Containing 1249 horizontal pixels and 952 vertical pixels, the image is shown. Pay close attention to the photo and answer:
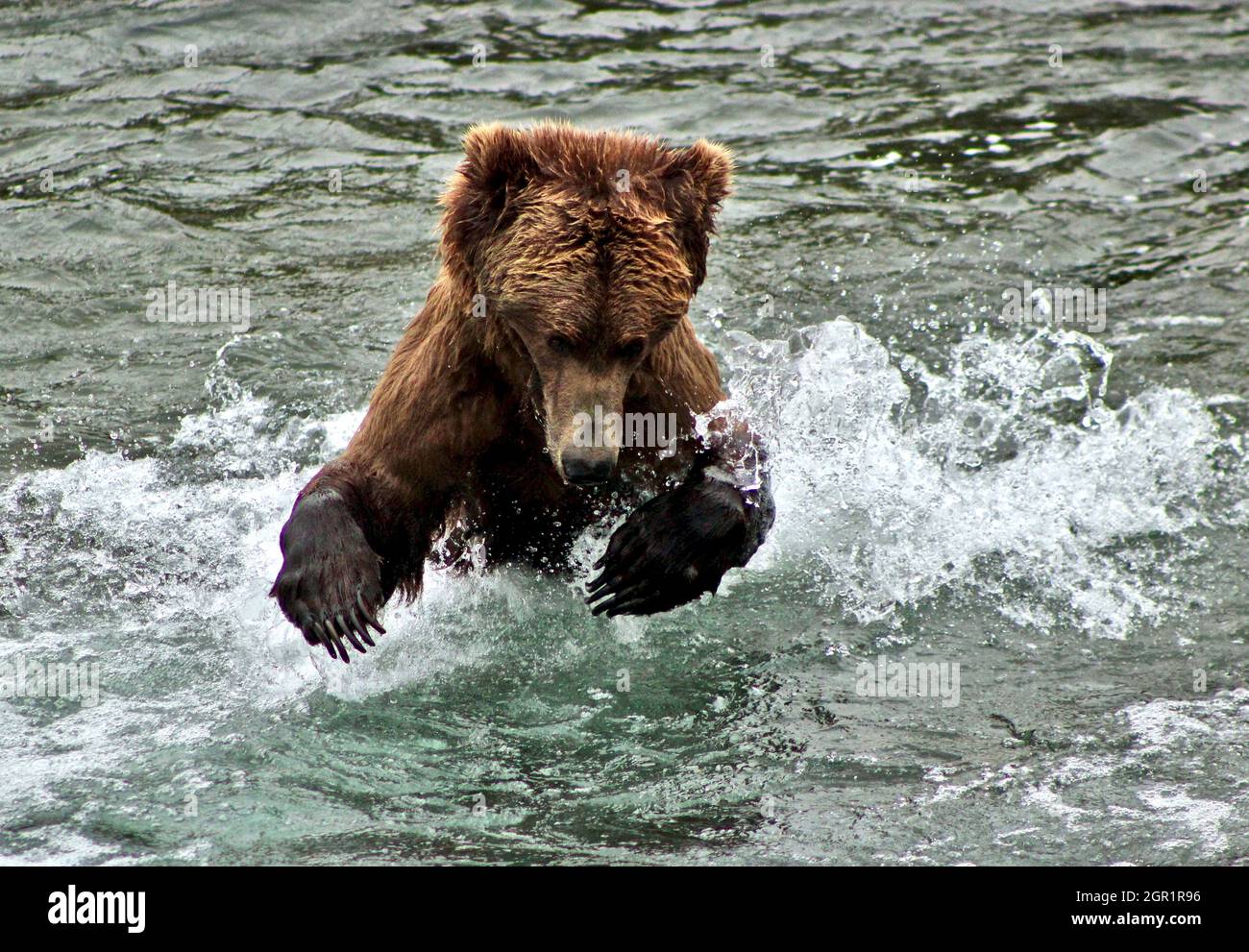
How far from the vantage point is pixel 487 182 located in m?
5.22

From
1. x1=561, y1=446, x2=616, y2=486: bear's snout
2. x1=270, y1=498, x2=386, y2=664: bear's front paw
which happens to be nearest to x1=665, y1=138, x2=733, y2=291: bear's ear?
x1=561, y1=446, x2=616, y2=486: bear's snout

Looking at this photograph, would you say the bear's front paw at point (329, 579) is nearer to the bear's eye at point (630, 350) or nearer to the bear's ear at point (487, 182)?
the bear's ear at point (487, 182)

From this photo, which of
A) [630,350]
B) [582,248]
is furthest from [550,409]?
[582,248]

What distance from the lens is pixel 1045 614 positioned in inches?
264

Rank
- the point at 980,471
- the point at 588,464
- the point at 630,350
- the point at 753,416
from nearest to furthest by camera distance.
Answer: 1. the point at 588,464
2. the point at 630,350
3. the point at 753,416
4. the point at 980,471

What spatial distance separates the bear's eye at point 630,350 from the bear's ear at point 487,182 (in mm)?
569

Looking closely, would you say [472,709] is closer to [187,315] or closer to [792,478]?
[792,478]

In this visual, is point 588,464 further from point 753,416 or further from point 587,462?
point 753,416

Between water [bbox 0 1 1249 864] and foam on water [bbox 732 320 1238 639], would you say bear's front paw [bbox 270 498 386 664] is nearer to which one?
water [bbox 0 1 1249 864]

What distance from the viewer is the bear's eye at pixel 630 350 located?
5.03 meters

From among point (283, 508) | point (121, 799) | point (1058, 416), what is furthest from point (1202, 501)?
point (121, 799)

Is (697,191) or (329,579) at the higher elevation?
(697,191)

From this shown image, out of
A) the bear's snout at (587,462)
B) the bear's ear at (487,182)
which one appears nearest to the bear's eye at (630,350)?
the bear's snout at (587,462)

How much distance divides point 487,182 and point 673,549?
4.66 feet
